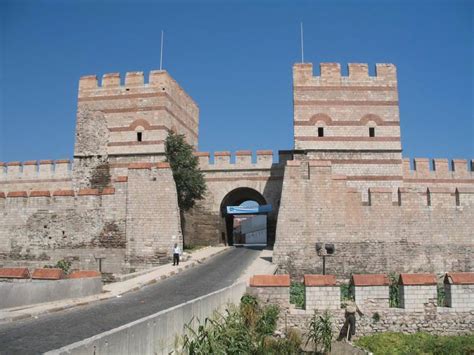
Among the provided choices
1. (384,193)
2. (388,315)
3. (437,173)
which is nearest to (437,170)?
Answer: (437,173)

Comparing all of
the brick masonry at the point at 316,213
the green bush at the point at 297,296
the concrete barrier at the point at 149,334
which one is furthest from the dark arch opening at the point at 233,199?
the concrete barrier at the point at 149,334

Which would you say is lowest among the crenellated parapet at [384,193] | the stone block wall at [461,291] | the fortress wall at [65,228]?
the stone block wall at [461,291]

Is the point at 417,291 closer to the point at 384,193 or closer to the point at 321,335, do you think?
the point at 321,335

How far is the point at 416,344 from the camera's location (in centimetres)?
924

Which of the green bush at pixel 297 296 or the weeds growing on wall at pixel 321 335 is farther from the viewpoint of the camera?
the green bush at pixel 297 296

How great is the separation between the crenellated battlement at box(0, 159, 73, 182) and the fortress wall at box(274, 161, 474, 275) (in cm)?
1368

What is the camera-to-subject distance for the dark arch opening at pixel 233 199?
23672mm

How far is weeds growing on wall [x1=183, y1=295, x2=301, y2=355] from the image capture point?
A: 5.84 m

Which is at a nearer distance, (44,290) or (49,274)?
(44,290)

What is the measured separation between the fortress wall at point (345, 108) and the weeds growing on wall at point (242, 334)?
1336 cm

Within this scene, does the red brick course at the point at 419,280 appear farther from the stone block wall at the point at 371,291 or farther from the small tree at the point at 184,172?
the small tree at the point at 184,172

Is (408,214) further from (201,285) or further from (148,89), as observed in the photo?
(148,89)

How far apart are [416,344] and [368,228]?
757cm

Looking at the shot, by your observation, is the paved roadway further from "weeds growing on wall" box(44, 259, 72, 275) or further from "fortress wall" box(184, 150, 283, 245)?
"fortress wall" box(184, 150, 283, 245)
